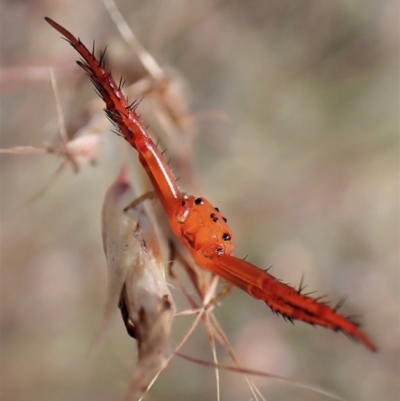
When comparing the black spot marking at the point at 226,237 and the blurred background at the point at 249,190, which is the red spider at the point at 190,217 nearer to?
the black spot marking at the point at 226,237

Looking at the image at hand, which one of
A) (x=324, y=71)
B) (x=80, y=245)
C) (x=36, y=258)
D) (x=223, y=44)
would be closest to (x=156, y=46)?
(x=223, y=44)

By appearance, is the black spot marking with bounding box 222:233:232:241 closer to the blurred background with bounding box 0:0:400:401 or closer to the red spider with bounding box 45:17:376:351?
the red spider with bounding box 45:17:376:351

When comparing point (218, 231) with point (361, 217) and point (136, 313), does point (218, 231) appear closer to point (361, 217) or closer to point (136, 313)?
point (136, 313)

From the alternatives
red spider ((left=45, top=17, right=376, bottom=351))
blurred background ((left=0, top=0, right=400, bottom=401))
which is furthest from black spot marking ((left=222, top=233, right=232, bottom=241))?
blurred background ((left=0, top=0, right=400, bottom=401))

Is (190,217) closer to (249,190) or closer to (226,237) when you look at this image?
(226,237)

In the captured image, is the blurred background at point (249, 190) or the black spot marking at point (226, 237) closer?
the black spot marking at point (226, 237)

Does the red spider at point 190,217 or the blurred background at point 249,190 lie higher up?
the blurred background at point 249,190

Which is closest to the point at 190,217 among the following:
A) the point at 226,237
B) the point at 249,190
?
the point at 226,237

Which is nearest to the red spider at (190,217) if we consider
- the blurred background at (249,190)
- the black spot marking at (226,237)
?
the black spot marking at (226,237)
